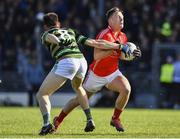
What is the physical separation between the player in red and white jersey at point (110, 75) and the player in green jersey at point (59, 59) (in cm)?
55

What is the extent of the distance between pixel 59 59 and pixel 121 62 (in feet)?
46.6

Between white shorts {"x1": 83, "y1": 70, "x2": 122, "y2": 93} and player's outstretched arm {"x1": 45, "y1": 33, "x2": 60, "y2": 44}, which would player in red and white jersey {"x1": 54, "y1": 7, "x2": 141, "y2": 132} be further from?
player's outstretched arm {"x1": 45, "y1": 33, "x2": 60, "y2": 44}

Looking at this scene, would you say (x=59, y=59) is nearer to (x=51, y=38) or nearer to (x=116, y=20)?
(x=51, y=38)

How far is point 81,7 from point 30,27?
6.77 feet

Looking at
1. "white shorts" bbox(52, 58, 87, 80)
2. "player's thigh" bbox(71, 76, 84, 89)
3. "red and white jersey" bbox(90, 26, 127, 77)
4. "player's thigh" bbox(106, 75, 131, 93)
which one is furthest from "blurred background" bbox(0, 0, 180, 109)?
"white shorts" bbox(52, 58, 87, 80)

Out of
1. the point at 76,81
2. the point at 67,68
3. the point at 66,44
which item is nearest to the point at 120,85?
the point at 76,81

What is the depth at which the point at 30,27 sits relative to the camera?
98.4ft

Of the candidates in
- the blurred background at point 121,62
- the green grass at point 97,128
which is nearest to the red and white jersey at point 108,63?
the green grass at point 97,128

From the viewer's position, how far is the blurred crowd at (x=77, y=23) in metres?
28.6

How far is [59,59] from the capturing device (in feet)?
45.1

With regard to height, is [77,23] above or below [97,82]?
below

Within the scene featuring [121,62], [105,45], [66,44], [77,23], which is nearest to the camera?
[66,44]

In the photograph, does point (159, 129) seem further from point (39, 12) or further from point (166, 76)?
point (39, 12)

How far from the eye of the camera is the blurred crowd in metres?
28.6
